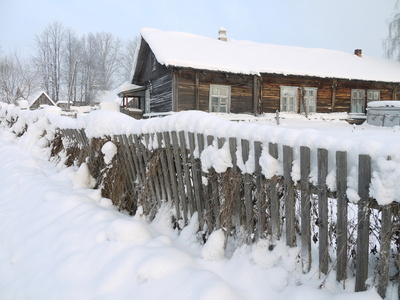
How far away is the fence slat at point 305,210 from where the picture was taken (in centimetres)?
198

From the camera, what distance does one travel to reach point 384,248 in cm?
160

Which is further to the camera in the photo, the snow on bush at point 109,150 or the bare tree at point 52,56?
the bare tree at point 52,56

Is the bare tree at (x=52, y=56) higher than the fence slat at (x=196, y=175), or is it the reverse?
the bare tree at (x=52, y=56)

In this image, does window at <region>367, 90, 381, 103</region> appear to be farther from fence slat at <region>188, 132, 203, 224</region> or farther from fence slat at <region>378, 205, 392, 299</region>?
fence slat at <region>378, 205, 392, 299</region>

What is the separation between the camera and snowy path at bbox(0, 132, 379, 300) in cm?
202

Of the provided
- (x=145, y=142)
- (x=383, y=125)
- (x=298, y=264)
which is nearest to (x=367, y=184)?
(x=298, y=264)

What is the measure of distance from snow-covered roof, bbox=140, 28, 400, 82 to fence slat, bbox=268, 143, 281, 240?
1131 cm

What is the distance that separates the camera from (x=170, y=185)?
134 inches

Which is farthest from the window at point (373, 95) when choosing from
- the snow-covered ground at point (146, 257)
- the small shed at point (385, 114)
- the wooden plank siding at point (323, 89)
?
the snow-covered ground at point (146, 257)

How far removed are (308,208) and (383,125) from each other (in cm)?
1262

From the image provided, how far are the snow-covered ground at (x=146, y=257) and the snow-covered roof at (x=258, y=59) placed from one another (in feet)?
34.0

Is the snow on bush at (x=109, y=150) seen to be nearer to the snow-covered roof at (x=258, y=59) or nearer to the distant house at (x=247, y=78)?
the snow-covered roof at (x=258, y=59)

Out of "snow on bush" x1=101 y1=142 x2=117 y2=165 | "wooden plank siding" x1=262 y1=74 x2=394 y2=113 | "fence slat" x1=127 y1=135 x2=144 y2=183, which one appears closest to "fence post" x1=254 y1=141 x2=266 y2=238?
"fence slat" x1=127 y1=135 x2=144 y2=183

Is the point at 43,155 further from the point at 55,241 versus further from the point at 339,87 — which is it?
the point at 339,87
